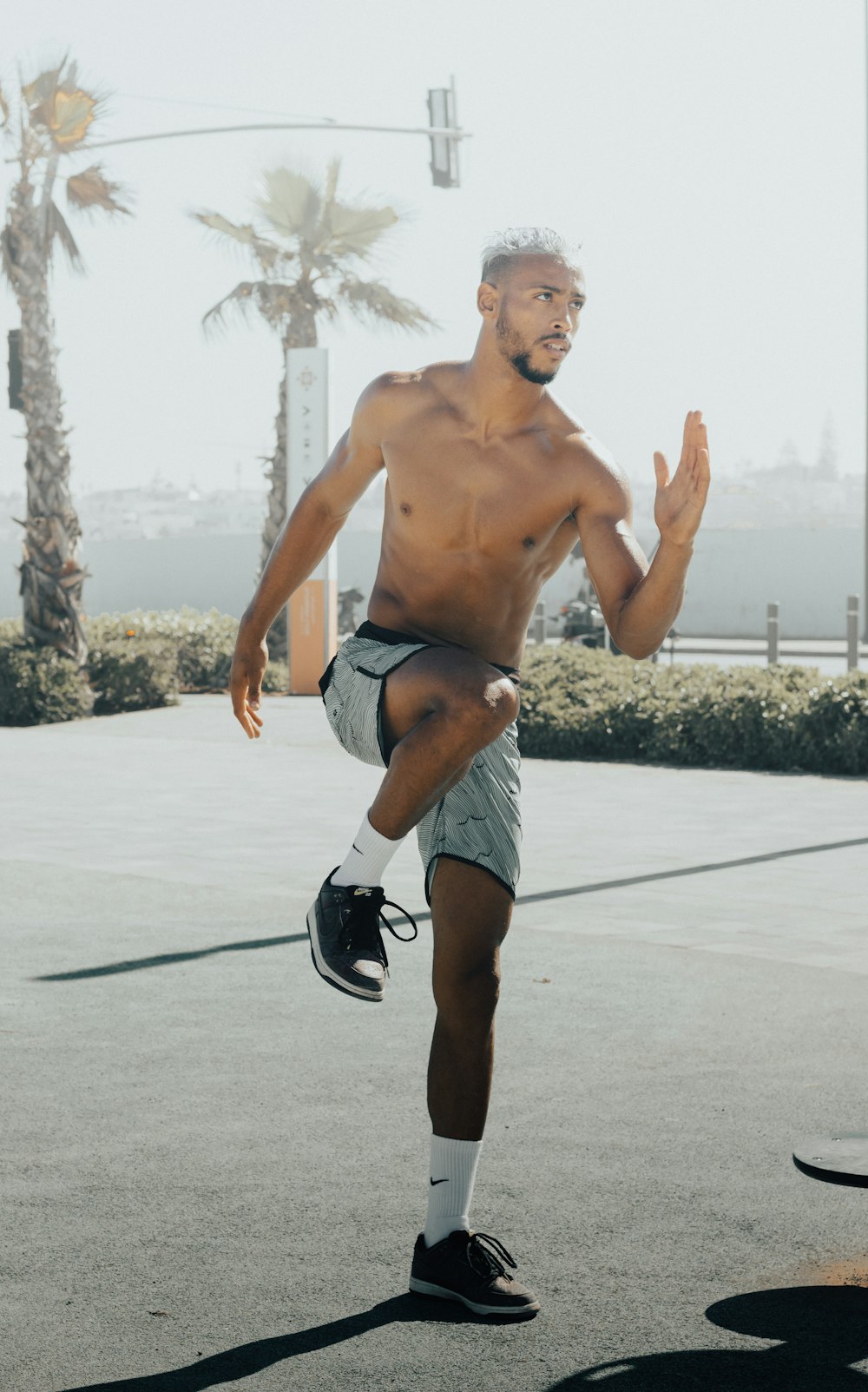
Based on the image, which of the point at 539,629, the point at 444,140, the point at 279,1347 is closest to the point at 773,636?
the point at 539,629

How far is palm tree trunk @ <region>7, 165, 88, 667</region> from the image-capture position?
19.3m

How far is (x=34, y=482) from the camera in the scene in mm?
19688

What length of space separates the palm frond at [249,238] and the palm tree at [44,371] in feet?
21.7

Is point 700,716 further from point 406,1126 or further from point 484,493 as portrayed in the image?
point 484,493

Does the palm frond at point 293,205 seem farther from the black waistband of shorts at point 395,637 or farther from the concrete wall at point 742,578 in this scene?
the black waistband of shorts at point 395,637

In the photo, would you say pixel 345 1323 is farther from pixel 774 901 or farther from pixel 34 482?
pixel 34 482

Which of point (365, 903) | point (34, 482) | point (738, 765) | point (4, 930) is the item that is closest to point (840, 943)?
point (4, 930)

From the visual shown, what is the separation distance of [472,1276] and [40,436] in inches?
685

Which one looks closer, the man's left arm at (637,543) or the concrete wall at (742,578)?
the man's left arm at (637,543)

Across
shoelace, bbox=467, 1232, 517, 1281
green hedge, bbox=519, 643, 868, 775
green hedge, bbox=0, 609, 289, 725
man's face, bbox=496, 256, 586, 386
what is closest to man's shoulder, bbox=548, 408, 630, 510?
man's face, bbox=496, 256, 586, 386

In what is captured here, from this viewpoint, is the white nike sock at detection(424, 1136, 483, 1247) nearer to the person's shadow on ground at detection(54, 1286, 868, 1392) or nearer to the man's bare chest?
the person's shadow on ground at detection(54, 1286, 868, 1392)

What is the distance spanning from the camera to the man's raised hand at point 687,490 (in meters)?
3.25

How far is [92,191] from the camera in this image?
2141 cm

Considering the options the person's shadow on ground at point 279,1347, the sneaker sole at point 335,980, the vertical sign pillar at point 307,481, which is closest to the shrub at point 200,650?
the vertical sign pillar at point 307,481
